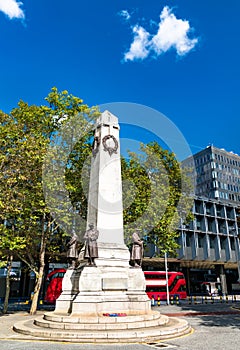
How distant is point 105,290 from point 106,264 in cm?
111

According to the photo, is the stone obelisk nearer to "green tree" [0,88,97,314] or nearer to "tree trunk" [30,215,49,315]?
"green tree" [0,88,97,314]

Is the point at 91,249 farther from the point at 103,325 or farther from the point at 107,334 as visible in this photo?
the point at 107,334

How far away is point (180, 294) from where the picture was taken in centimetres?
3425

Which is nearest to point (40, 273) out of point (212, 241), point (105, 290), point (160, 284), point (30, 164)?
point (30, 164)

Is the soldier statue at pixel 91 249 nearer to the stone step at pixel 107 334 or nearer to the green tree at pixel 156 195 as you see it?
the stone step at pixel 107 334

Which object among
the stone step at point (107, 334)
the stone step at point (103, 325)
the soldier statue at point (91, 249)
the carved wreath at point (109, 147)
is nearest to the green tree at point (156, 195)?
the carved wreath at point (109, 147)

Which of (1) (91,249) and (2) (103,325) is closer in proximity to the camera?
(2) (103,325)

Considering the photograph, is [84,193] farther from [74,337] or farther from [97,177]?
[74,337]

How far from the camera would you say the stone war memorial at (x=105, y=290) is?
962 centimetres

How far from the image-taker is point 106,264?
42.5 feet

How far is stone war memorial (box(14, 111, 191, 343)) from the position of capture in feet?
31.6

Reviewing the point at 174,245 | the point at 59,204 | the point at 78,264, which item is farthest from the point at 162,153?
the point at 78,264

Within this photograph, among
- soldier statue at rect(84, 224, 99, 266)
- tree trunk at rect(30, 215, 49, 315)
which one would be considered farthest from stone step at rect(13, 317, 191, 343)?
tree trunk at rect(30, 215, 49, 315)

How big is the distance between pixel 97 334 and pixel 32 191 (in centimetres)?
1290
